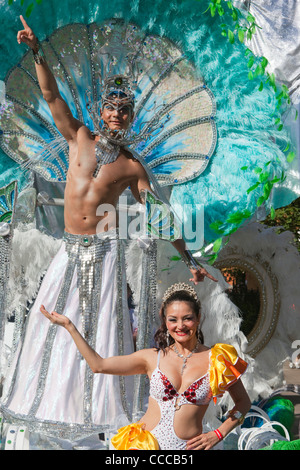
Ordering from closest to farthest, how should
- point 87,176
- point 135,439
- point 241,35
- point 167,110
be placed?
point 135,439, point 87,176, point 241,35, point 167,110

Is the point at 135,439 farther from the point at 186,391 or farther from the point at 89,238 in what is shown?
the point at 89,238

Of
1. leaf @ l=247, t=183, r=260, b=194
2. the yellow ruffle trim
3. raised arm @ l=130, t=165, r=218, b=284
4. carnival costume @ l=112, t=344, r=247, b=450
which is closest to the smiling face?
carnival costume @ l=112, t=344, r=247, b=450

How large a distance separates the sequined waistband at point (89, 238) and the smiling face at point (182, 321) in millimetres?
874

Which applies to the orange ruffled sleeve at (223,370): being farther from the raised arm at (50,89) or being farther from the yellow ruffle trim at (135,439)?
the raised arm at (50,89)

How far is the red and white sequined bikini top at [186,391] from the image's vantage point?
8.37ft

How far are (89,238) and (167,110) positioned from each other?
1113 millimetres

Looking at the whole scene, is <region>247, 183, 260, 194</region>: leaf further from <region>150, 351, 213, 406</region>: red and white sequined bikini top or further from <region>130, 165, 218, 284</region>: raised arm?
<region>150, 351, 213, 406</region>: red and white sequined bikini top

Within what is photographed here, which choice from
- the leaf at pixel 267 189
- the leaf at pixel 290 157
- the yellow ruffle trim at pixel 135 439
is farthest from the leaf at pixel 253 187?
the yellow ruffle trim at pixel 135 439

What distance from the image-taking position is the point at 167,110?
4047 mm

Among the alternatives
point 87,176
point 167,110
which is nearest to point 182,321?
point 87,176
